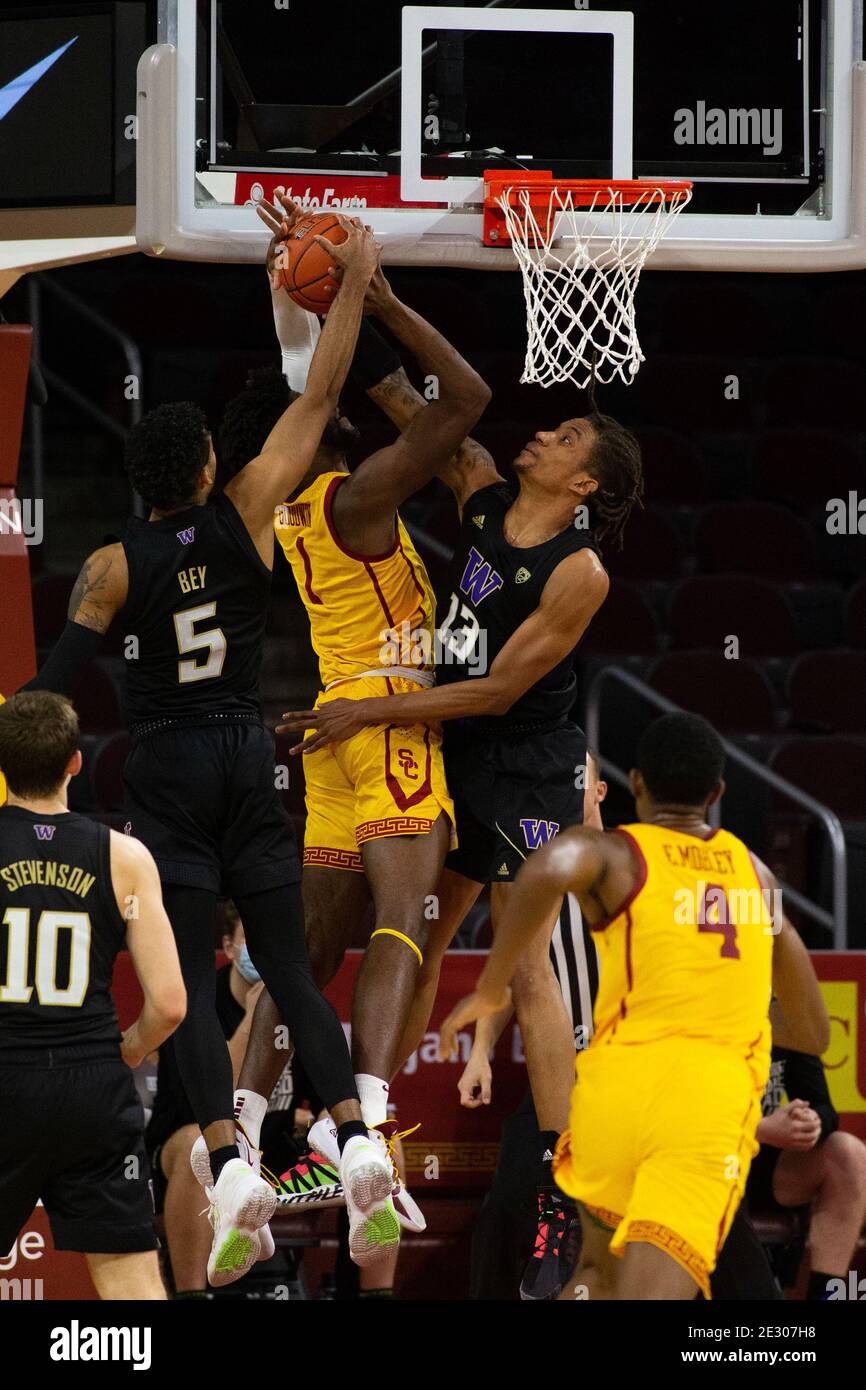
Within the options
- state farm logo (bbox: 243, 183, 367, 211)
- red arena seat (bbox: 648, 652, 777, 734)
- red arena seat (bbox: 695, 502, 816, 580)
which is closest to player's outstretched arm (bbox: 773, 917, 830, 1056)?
state farm logo (bbox: 243, 183, 367, 211)

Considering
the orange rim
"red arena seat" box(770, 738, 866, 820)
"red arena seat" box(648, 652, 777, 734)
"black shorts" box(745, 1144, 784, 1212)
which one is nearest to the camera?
the orange rim

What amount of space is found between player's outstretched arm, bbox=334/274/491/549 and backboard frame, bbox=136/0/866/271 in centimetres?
25

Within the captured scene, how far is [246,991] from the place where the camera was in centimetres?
733

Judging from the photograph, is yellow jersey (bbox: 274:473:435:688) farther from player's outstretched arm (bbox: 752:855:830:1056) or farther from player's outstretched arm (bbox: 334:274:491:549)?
player's outstretched arm (bbox: 752:855:830:1056)

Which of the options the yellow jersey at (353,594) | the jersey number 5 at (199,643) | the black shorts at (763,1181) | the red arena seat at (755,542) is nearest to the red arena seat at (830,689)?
the red arena seat at (755,542)

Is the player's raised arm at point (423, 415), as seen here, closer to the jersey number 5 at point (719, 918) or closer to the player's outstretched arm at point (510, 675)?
the player's outstretched arm at point (510, 675)

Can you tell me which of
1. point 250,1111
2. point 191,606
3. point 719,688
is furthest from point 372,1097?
point 719,688

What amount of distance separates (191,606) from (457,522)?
517cm

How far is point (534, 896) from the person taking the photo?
→ 4.85m

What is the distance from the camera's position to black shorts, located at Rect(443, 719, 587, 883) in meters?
6.25

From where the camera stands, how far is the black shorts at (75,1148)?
16.7 ft

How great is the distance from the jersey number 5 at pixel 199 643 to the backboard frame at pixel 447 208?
112 cm

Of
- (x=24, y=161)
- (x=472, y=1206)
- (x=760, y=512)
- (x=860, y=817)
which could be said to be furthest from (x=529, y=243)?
(x=760, y=512)

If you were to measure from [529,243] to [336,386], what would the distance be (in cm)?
87
